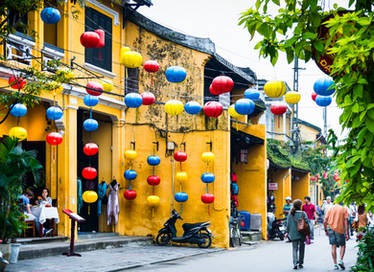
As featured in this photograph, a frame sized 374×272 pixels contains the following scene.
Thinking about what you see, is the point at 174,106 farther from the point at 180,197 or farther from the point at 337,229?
the point at 337,229

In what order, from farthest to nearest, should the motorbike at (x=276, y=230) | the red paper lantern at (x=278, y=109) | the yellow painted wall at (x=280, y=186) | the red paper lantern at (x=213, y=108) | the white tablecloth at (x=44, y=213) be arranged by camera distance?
1. the yellow painted wall at (x=280, y=186)
2. the motorbike at (x=276, y=230)
3. the red paper lantern at (x=213, y=108)
4. the white tablecloth at (x=44, y=213)
5. the red paper lantern at (x=278, y=109)

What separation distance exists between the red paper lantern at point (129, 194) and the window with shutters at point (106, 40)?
4.13m

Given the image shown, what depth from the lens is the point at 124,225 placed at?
17938mm

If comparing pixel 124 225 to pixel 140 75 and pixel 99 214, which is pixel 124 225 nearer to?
pixel 99 214

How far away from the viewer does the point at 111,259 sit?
13.1m

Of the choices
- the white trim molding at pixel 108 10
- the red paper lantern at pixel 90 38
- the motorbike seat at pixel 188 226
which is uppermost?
the white trim molding at pixel 108 10

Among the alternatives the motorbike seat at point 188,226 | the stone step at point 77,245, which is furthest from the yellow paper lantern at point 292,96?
the stone step at point 77,245

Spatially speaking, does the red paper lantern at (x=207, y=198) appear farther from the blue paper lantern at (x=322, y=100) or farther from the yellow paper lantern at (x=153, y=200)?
the blue paper lantern at (x=322, y=100)

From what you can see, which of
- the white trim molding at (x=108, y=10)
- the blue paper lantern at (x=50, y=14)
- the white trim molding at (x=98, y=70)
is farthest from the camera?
the white trim molding at (x=108, y=10)

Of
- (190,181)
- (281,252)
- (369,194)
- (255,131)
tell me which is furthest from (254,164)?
(369,194)

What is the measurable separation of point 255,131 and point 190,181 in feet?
15.4

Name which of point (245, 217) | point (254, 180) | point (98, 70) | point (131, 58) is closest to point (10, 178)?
point (131, 58)

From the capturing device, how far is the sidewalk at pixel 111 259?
1125cm

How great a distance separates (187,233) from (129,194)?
233 centimetres
